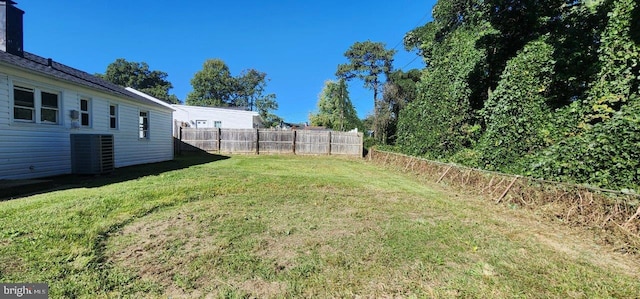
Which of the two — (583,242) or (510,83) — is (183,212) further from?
(510,83)

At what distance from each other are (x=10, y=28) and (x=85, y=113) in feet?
8.19

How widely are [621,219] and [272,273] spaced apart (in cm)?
484

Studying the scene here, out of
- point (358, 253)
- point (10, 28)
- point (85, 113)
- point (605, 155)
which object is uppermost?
point (10, 28)

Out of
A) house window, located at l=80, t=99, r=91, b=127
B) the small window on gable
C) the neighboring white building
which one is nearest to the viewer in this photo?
the small window on gable

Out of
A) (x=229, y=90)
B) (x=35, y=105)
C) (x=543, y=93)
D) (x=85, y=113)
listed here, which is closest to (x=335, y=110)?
(x=229, y=90)

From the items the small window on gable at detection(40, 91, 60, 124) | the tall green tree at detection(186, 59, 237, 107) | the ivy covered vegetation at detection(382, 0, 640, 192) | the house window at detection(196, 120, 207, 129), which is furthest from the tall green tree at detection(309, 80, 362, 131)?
the small window on gable at detection(40, 91, 60, 124)

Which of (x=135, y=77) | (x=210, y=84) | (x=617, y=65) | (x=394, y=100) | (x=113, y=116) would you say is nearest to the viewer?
(x=617, y=65)

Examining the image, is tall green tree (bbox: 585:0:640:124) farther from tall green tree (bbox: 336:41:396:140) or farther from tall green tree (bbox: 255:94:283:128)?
tall green tree (bbox: 255:94:283:128)

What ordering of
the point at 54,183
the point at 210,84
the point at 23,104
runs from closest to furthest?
the point at 54,183
the point at 23,104
the point at 210,84

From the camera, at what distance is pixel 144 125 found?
11.6 metres

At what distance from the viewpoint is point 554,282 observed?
8.45 feet

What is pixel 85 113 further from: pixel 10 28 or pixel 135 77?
pixel 135 77

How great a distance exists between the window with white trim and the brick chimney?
1.43 metres

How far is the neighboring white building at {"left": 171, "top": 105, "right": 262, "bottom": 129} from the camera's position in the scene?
2105 centimetres
